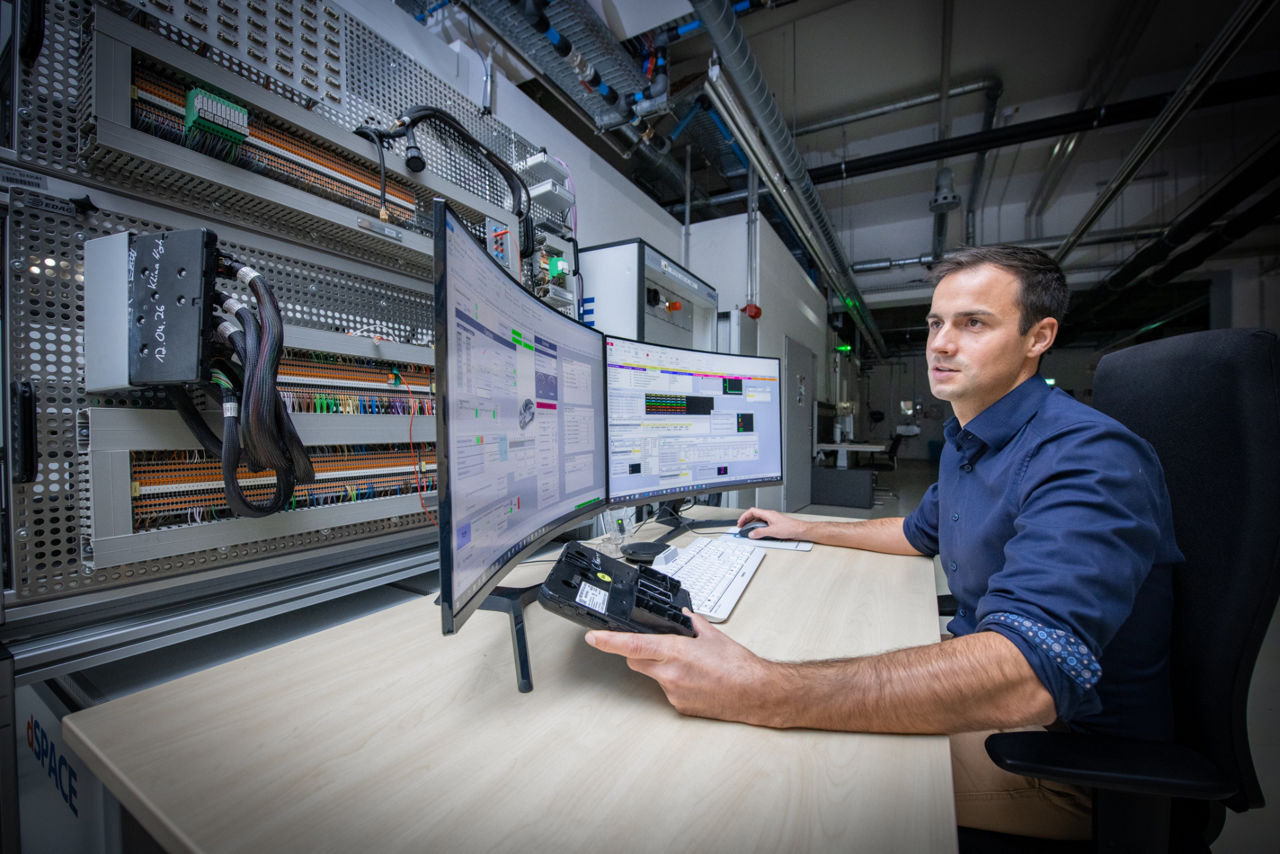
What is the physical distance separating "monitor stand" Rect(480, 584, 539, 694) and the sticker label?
0.09 m

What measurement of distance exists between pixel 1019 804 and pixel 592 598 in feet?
2.31

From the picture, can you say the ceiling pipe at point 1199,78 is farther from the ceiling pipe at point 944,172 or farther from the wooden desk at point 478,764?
the wooden desk at point 478,764

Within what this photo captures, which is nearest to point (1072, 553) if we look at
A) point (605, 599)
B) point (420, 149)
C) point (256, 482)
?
point (605, 599)

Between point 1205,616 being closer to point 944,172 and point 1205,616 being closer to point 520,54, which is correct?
point 520,54

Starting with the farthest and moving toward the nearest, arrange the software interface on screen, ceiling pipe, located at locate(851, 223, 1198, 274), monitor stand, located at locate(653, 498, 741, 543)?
ceiling pipe, located at locate(851, 223, 1198, 274) → monitor stand, located at locate(653, 498, 741, 543) → the software interface on screen

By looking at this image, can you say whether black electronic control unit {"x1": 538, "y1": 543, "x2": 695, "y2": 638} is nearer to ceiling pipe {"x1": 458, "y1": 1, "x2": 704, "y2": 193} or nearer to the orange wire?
the orange wire

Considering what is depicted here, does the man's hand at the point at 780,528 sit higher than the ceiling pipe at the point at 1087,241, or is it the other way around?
the ceiling pipe at the point at 1087,241

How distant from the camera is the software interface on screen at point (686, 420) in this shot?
1.23 meters

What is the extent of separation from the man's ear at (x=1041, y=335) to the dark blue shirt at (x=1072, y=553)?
0.09 metres

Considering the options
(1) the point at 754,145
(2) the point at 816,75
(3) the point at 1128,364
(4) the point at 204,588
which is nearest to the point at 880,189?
(2) the point at 816,75

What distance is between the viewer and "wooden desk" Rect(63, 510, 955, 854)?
0.39 metres

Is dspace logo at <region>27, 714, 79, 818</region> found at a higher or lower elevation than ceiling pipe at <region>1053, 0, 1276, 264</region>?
lower

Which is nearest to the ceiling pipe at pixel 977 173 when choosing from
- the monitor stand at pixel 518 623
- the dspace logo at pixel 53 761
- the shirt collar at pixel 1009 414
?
the shirt collar at pixel 1009 414

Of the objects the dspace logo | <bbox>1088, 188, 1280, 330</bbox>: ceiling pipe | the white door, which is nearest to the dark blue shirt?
the dspace logo
